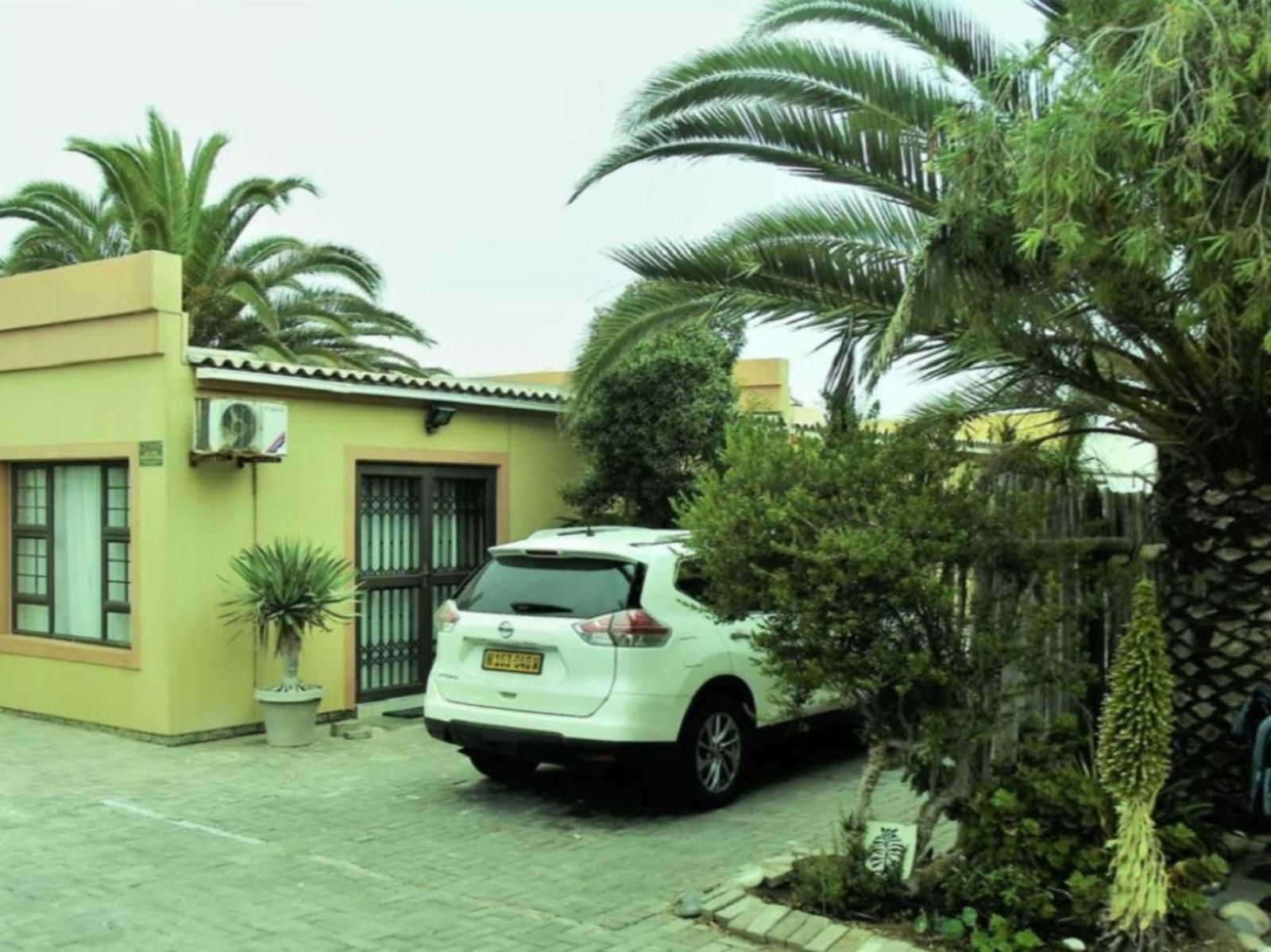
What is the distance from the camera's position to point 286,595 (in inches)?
378

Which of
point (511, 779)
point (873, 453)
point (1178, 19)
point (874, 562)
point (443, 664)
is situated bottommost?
point (511, 779)

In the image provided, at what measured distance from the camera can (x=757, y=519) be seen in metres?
5.56

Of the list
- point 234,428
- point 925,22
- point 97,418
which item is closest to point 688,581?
point 925,22

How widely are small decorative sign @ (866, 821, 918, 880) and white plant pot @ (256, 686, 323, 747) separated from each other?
214 inches

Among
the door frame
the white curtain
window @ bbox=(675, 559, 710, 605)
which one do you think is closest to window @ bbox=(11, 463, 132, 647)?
the white curtain

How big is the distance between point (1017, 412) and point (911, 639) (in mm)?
2820

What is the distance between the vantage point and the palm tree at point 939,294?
5.74 m

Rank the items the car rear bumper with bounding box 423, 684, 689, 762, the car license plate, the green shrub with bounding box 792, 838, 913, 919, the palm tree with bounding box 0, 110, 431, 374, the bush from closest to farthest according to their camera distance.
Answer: the green shrub with bounding box 792, 838, 913, 919 → the car rear bumper with bounding box 423, 684, 689, 762 → the car license plate → the bush → the palm tree with bounding box 0, 110, 431, 374

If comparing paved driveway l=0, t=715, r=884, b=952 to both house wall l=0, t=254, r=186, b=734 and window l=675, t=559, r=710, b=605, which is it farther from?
window l=675, t=559, r=710, b=605

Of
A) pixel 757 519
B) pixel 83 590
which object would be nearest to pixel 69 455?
pixel 83 590

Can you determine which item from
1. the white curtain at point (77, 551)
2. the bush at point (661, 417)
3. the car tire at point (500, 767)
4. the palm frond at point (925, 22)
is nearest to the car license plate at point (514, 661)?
the car tire at point (500, 767)

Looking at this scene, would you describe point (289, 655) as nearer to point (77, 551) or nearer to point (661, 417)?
point (77, 551)

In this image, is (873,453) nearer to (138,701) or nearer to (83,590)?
(138,701)

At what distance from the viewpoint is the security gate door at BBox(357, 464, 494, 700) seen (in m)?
11.3
